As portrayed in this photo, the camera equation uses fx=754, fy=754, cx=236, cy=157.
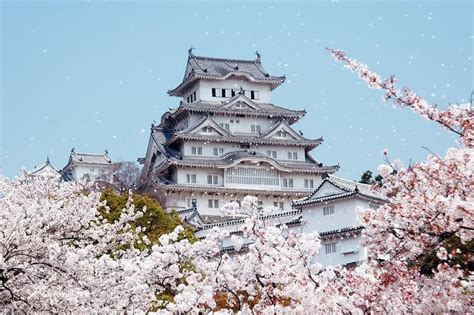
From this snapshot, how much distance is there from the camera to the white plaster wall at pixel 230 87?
56.9 meters

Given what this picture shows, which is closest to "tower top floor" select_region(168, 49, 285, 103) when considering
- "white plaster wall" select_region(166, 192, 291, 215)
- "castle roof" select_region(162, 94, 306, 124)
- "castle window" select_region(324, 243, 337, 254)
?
"castle roof" select_region(162, 94, 306, 124)

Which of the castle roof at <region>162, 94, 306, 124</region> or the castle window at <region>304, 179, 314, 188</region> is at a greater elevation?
the castle roof at <region>162, 94, 306, 124</region>

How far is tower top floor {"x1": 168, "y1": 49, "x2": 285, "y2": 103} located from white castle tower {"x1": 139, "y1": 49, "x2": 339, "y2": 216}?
8 cm

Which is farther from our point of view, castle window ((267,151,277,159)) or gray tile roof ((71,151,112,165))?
gray tile roof ((71,151,112,165))

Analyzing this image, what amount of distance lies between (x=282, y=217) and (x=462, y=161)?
3096 centimetres

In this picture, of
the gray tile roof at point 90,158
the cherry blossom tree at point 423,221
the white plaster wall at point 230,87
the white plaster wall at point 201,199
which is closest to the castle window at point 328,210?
the white plaster wall at point 201,199

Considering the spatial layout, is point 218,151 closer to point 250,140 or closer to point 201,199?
point 250,140

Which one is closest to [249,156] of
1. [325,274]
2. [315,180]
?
[315,180]

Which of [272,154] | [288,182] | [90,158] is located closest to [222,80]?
[272,154]

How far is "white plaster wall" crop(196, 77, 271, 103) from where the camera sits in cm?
5688

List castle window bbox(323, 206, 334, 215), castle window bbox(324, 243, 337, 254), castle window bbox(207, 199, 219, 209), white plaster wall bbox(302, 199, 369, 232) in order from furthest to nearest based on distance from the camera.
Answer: castle window bbox(207, 199, 219, 209) → castle window bbox(323, 206, 334, 215) → castle window bbox(324, 243, 337, 254) → white plaster wall bbox(302, 199, 369, 232)

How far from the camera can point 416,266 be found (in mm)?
6707

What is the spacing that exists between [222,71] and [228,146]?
6.94 metres

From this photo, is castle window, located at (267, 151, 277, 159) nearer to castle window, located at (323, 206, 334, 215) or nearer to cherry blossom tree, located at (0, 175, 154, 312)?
castle window, located at (323, 206, 334, 215)
